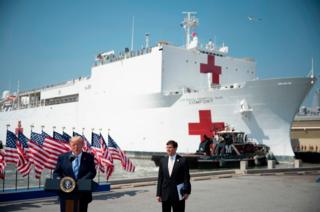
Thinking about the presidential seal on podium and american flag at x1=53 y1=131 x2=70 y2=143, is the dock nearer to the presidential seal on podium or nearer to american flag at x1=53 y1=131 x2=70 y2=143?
american flag at x1=53 y1=131 x2=70 y2=143

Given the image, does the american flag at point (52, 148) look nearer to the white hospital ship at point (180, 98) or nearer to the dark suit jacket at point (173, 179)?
the dark suit jacket at point (173, 179)

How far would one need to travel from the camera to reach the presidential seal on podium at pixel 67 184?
250 cm

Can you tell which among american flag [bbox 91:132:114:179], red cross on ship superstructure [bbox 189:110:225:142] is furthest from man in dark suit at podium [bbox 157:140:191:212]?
red cross on ship superstructure [bbox 189:110:225:142]

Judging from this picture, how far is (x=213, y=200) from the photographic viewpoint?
5344mm

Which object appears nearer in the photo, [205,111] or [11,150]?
[11,150]

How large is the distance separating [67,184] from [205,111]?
12568mm

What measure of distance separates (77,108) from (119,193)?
55.1 ft

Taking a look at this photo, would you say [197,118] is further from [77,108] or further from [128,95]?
[77,108]

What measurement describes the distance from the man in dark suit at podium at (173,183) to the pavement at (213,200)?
1.57 metres

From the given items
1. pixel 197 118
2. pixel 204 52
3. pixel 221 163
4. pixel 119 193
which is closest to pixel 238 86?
pixel 197 118

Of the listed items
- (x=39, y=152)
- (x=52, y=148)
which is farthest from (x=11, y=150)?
(x=52, y=148)

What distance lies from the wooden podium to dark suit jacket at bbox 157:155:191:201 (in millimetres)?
747

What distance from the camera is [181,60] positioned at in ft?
56.9

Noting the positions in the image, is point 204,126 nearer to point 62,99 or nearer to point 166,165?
point 166,165
